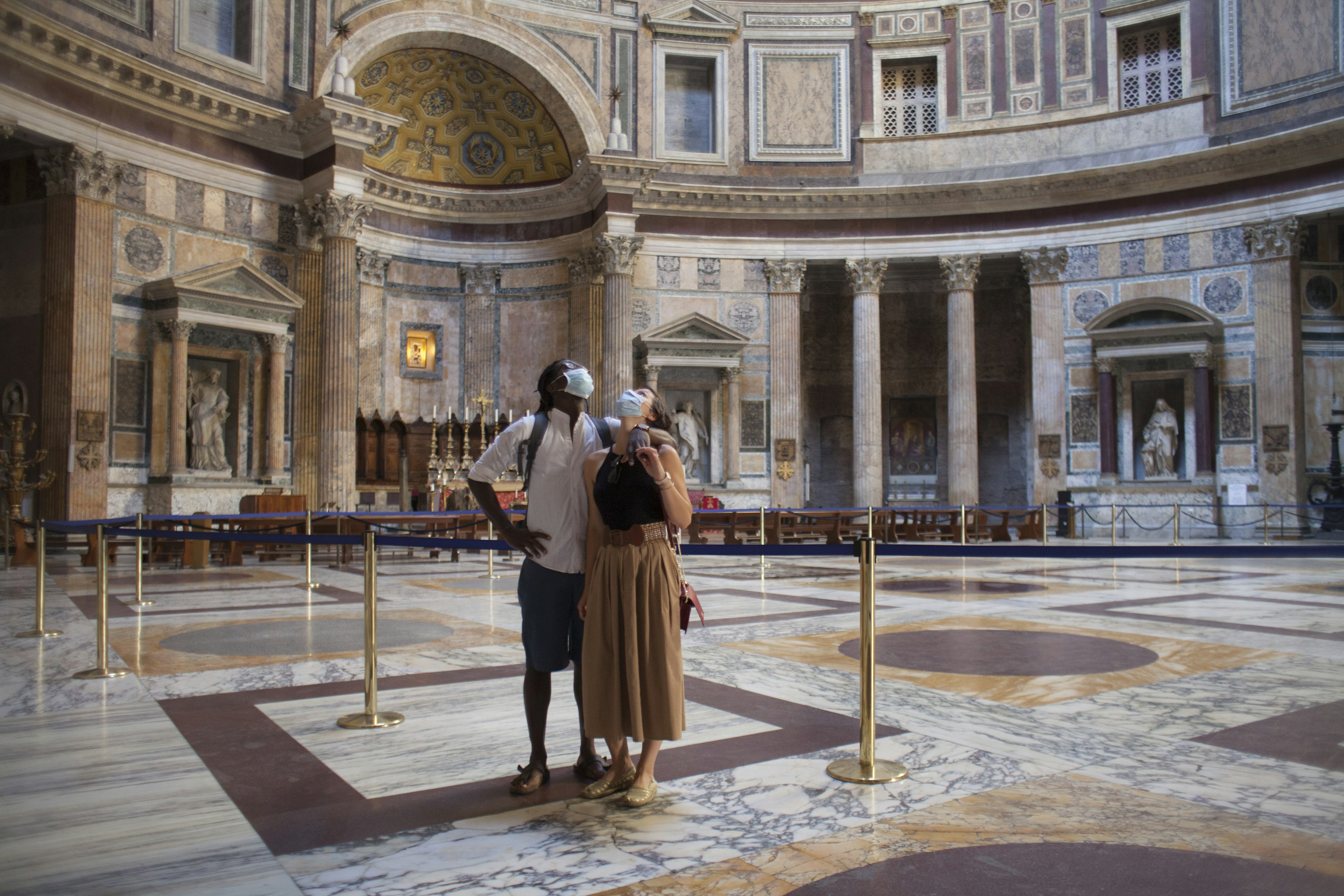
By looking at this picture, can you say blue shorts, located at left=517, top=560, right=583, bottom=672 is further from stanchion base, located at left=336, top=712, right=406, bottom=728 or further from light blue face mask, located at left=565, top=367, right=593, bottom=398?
stanchion base, located at left=336, top=712, right=406, bottom=728

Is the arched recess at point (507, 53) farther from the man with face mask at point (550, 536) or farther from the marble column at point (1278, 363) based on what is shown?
the man with face mask at point (550, 536)

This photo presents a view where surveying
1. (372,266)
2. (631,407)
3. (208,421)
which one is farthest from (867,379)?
(631,407)

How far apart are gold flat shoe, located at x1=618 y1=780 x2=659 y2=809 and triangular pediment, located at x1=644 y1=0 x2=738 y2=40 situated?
23.9 metres

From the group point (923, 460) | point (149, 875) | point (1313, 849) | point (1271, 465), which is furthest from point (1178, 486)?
point (149, 875)

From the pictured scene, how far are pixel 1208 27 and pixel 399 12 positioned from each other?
61.4 feet

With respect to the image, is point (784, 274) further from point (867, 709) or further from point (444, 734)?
point (867, 709)

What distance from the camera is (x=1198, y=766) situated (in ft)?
13.5

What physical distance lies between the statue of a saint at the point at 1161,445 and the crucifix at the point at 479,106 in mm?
18081

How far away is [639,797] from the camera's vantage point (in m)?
3.68

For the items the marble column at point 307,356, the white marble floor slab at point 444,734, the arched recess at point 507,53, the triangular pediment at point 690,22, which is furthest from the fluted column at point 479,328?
the white marble floor slab at point 444,734

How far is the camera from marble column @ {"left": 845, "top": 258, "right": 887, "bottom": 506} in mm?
24250

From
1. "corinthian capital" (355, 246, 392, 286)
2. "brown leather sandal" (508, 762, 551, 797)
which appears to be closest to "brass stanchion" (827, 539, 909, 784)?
"brown leather sandal" (508, 762, 551, 797)

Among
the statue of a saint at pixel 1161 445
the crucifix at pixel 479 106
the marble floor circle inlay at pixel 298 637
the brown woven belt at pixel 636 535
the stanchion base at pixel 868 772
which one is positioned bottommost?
the stanchion base at pixel 868 772

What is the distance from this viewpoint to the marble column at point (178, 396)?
17.3m
